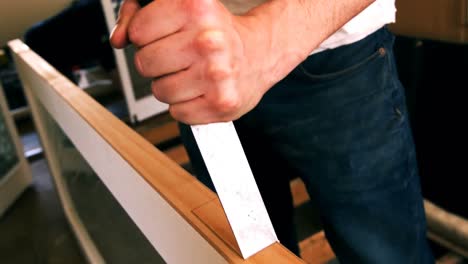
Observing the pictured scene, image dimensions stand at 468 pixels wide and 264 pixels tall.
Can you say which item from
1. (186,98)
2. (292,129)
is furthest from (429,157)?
(186,98)

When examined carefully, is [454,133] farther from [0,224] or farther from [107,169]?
[0,224]

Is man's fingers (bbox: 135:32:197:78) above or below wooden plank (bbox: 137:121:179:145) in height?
above

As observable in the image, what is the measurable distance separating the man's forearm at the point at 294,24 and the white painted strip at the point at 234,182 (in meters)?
0.09

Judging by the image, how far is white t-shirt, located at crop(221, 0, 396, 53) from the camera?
67 cm

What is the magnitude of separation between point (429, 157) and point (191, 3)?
1.39 meters

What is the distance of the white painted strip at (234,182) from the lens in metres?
0.40

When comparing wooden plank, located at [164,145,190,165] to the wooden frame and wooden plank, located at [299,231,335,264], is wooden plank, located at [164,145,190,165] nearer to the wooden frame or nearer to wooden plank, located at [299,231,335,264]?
wooden plank, located at [299,231,335,264]

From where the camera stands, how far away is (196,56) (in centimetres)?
37

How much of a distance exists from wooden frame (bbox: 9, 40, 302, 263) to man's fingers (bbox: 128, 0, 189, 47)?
8.0 inches

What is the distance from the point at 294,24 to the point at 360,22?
10.3 inches

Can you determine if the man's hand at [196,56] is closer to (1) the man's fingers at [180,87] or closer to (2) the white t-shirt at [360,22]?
(1) the man's fingers at [180,87]

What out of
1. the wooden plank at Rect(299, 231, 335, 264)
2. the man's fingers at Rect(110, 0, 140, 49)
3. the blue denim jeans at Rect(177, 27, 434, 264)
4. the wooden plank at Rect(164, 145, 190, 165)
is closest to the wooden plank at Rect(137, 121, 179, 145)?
the wooden plank at Rect(164, 145, 190, 165)

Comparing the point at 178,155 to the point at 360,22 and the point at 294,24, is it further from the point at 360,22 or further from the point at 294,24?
the point at 294,24

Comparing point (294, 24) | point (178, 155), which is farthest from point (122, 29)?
point (178, 155)
